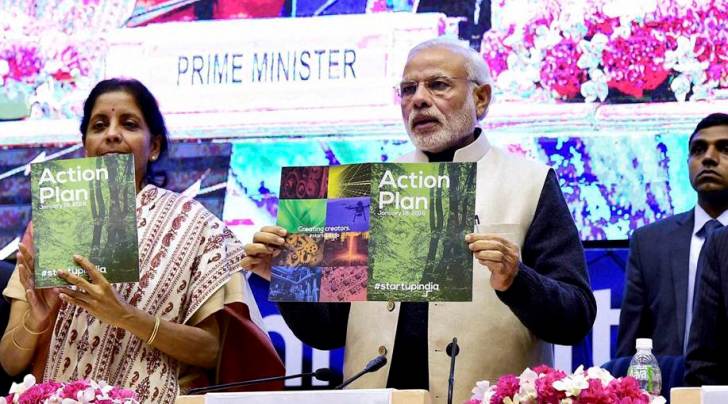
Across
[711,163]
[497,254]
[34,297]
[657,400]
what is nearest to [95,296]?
[34,297]

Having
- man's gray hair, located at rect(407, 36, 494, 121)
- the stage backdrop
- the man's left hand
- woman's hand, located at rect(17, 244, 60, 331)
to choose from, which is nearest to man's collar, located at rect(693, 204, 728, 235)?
the stage backdrop

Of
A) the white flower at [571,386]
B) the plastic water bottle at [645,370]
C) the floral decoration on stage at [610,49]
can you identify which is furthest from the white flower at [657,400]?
the floral decoration on stage at [610,49]

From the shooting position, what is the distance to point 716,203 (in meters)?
4.67

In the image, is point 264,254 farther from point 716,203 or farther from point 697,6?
point 697,6

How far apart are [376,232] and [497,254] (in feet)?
0.98

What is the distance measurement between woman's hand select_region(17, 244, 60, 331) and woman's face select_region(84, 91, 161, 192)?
0.38 m

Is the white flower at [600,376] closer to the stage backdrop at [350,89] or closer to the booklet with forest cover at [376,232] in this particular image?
the booklet with forest cover at [376,232]

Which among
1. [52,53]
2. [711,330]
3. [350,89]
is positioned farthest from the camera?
[52,53]

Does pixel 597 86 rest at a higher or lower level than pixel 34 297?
higher

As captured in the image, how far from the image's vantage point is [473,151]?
3.75 metres

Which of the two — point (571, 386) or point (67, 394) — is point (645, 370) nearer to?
point (571, 386)

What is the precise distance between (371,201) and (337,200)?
0.34ft

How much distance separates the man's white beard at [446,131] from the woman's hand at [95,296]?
0.91 metres

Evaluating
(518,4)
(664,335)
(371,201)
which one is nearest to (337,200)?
(371,201)
